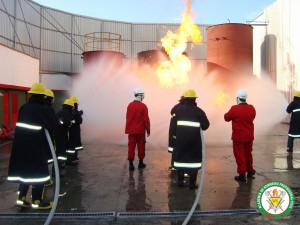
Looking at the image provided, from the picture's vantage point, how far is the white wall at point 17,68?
1366cm

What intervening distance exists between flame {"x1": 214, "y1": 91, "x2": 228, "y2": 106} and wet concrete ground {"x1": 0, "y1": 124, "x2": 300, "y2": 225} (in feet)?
23.4

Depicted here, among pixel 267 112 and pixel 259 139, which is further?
pixel 267 112

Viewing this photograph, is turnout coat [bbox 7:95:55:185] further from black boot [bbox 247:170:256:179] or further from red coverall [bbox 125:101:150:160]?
black boot [bbox 247:170:256:179]

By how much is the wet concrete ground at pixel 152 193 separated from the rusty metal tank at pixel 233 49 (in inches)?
371

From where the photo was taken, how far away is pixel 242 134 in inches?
249

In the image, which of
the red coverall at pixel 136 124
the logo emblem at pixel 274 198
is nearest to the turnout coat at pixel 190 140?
the red coverall at pixel 136 124

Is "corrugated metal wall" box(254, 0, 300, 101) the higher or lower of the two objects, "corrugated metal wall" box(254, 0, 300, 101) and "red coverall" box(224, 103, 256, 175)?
the higher

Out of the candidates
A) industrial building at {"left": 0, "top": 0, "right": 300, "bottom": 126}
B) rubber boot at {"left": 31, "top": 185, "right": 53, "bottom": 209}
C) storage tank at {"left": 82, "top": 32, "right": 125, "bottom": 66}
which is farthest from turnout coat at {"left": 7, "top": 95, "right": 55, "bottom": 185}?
storage tank at {"left": 82, "top": 32, "right": 125, "bottom": 66}

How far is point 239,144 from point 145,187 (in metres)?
2.03

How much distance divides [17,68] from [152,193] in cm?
1202

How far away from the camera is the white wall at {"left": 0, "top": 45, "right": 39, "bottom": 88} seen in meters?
13.7

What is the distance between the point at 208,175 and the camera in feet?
22.4

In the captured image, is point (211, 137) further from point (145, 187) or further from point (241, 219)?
point (241, 219)

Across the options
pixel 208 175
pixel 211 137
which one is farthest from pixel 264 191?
pixel 211 137
